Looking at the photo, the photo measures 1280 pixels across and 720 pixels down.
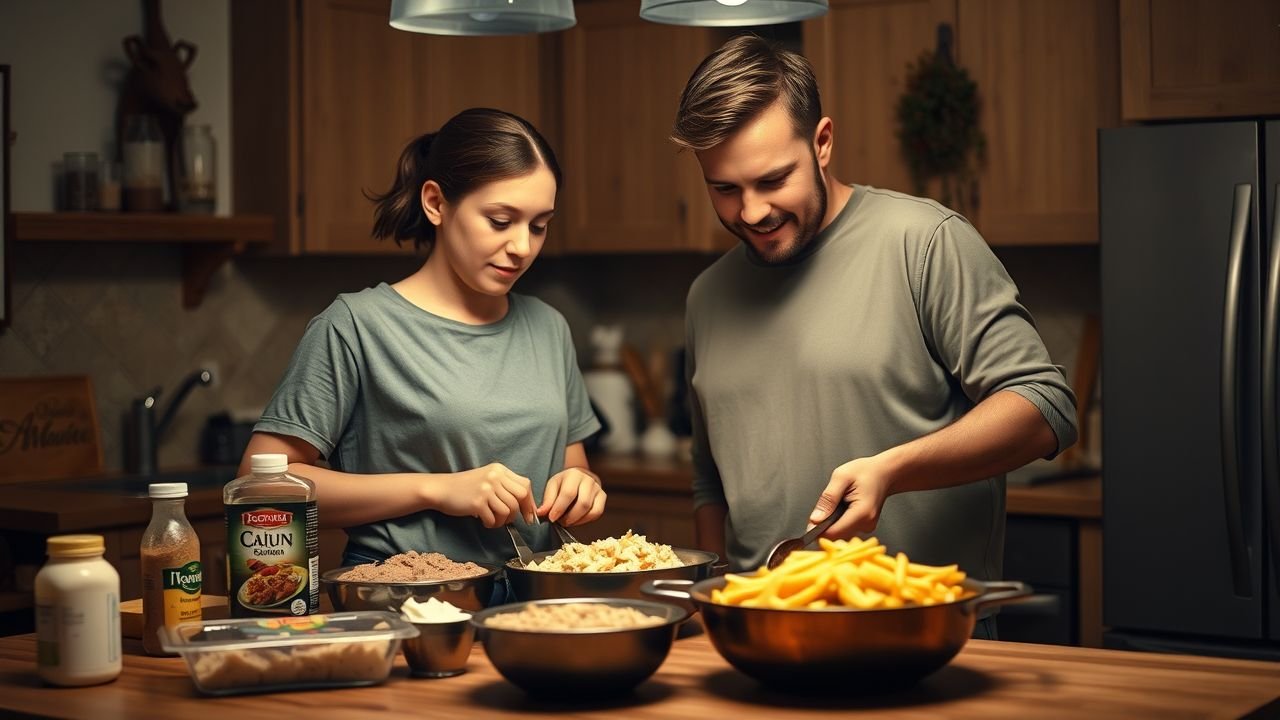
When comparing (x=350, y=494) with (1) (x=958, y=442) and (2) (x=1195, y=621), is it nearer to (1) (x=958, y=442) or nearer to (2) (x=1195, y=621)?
(1) (x=958, y=442)

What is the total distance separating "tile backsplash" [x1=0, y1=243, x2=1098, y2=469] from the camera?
3770mm

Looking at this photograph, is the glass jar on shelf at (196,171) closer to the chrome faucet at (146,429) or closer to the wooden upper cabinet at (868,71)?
the chrome faucet at (146,429)

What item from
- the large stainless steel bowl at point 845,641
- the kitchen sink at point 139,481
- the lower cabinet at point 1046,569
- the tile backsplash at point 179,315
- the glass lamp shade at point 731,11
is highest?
the glass lamp shade at point 731,11

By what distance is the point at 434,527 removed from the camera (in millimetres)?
2008

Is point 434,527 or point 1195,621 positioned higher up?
point 434,527

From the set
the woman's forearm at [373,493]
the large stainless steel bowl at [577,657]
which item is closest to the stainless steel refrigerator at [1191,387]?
the woman's forearm at [373,493]

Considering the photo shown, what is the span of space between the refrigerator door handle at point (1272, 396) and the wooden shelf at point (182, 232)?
2.38 meters

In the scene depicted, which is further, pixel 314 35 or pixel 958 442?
pixel 314 35

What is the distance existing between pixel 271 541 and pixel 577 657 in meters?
0.43

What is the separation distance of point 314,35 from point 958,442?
101 inches

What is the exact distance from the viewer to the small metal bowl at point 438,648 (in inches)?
62.9

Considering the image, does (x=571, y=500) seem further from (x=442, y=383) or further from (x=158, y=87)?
(x=158, y=87)

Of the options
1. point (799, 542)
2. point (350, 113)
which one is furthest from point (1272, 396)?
point (350, 113)

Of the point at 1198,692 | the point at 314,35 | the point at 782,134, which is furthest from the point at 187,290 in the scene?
the point at 1198,692
